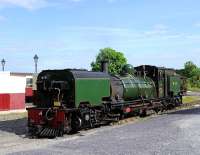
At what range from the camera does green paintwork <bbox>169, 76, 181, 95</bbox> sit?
33.2 meters

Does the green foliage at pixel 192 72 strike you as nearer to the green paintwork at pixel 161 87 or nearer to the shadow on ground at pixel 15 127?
the green paintwork at pixel 161 87

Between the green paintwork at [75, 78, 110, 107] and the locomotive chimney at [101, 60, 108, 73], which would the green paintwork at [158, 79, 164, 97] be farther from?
the green paintwork at [75, 78, 110, 107]

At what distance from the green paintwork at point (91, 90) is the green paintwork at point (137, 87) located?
2761 millimetres

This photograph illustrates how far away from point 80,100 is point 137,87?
747cm

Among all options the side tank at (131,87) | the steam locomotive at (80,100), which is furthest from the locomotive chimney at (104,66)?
the side tank at (131,87)

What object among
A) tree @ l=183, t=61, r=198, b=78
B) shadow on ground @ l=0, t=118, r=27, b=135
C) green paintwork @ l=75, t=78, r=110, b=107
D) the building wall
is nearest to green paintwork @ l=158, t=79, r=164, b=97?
green paintwork @ l=75, t=78, r=110, b=107

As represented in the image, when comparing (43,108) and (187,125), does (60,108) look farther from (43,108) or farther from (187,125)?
(187,125)

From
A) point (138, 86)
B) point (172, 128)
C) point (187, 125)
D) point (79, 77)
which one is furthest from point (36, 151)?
point (138, 86)

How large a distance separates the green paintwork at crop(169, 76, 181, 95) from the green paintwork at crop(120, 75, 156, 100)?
326 centimetres

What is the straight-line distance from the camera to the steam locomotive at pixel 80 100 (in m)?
19.2

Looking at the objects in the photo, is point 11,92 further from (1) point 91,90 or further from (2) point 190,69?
(2) point 190,69

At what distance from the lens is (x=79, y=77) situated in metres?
20.0

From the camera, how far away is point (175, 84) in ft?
113

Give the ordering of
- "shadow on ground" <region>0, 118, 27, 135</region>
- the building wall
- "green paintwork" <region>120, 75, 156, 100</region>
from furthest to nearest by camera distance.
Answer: the building wall < "green paintwork" <region>120, 75, 156, 100</region> < "shadow on ground" <region>0, 118, 27, 135</region>
